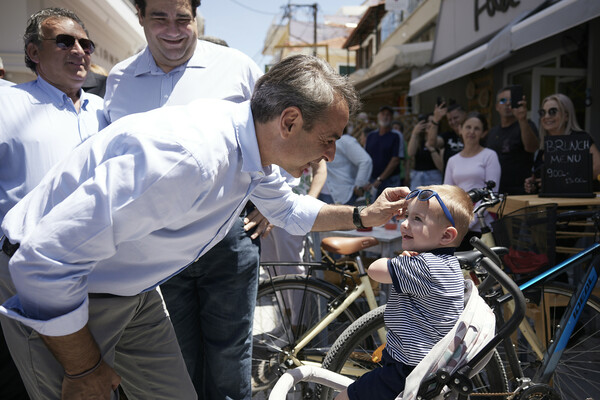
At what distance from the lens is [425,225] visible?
5.91 ft

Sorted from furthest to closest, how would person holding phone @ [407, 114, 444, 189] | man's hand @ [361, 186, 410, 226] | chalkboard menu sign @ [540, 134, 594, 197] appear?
person holding phone @ [407, 114, 444, 189] → chalkboard menu sign @ [540, 134, 594, 197] → man's hand @ [361, 186, 410, 226]

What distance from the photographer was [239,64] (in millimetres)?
2285

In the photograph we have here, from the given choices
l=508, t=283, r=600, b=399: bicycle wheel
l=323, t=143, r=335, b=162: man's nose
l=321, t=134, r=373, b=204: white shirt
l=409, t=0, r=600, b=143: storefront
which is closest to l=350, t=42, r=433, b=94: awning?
l=409, t=0, r=600, b=143: storefront

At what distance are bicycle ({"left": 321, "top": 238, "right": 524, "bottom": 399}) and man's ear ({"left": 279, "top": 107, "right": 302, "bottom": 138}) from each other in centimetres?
86

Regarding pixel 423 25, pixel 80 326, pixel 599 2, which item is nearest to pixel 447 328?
pixel 80 326

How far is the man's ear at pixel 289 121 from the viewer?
1404 mm

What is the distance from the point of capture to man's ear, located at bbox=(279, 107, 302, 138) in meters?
1.40

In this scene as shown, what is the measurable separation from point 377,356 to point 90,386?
4.04ft

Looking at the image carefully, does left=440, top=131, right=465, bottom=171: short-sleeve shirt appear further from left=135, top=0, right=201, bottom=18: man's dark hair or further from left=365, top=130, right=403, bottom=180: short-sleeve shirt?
left=135, top=0, right=201, bottom=18: man's dark hair

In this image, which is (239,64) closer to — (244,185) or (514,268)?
(244,185)

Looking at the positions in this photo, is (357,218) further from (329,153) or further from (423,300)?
(329,153)

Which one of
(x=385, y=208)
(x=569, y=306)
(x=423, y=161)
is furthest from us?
(x=423, y=161)

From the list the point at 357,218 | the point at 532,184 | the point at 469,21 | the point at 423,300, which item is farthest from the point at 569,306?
the point at 469,21

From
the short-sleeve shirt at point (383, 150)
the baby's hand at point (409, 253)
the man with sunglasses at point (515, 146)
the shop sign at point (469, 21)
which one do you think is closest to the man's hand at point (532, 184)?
the man with sunglasses at point (515, 146)
